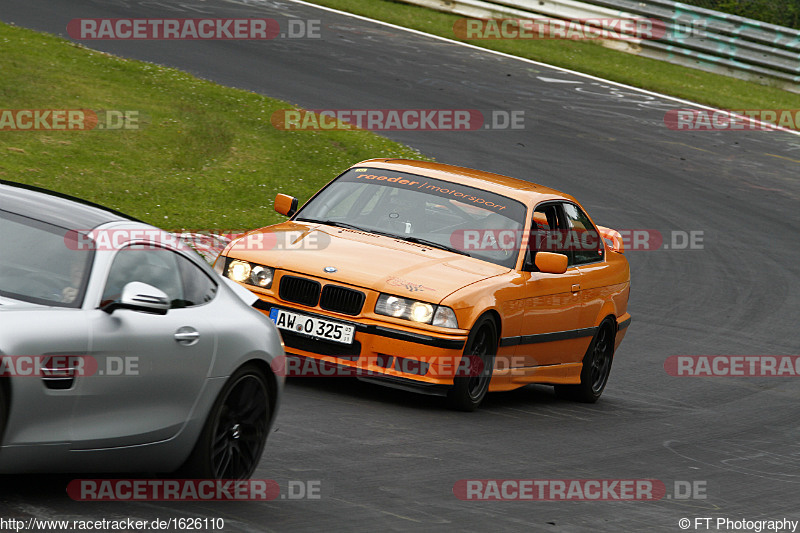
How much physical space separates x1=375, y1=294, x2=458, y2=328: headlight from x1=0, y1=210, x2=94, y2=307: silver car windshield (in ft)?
11.2

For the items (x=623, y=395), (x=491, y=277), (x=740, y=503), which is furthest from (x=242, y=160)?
(x=740, y=503)

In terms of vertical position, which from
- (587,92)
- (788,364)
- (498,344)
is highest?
(587,92)

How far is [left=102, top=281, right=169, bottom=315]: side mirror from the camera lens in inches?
217

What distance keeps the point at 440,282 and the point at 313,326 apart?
949mm

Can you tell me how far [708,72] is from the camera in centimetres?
2953

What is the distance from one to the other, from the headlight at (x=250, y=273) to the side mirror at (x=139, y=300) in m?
3.58

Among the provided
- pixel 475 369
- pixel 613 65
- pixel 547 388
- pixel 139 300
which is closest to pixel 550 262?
pixel 475 369

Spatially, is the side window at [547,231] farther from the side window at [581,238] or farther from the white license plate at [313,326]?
the white license plate at [313,326]

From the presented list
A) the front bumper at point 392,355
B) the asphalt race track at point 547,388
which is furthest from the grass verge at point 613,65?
the front bumper at point 392,355

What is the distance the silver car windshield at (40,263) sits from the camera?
549cm

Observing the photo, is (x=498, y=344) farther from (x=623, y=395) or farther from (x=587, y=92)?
(x=587, y=92)

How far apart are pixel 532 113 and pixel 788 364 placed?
34.9 ft

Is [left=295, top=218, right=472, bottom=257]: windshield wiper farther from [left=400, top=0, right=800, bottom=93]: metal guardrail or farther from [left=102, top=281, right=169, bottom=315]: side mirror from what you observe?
[left=400, top=0, right=800, bottom=93]: metal guardrail

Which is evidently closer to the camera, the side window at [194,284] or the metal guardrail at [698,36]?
the side window at [194,284]
